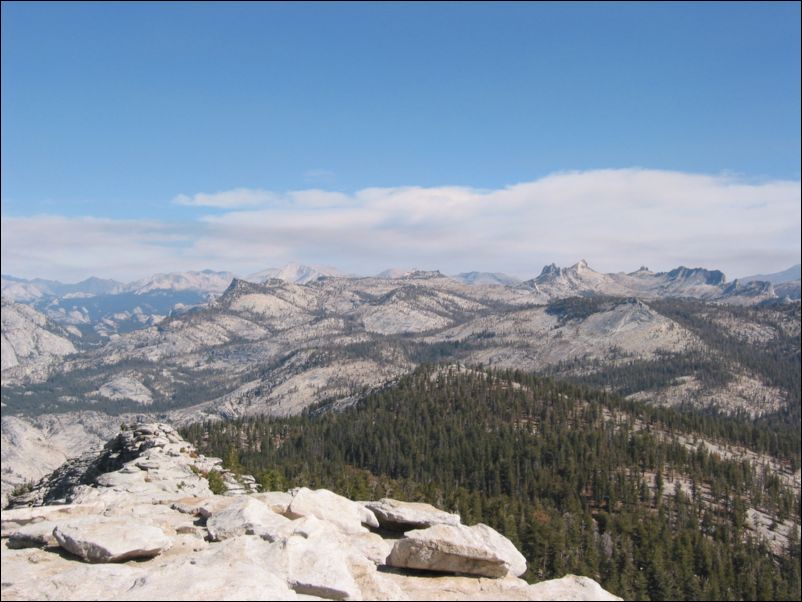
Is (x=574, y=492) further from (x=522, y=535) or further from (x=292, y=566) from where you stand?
(x=292, y=566)

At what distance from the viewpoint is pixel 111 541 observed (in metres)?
24.4

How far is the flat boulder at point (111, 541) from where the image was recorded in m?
24.0

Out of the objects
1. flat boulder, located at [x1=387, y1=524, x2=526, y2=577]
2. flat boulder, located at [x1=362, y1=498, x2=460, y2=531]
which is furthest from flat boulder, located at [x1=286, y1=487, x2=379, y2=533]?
flat boulder, located at [x1=387, y1=524, x2=526, y2=577]

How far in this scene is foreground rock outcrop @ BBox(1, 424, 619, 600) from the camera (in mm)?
19344

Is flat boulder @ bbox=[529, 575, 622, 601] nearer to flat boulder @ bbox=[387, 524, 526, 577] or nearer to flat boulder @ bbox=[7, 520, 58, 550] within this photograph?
flat boulder @ bbox=[387, 524, 526, 577]

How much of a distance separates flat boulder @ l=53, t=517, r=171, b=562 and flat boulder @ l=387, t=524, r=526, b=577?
10.7m

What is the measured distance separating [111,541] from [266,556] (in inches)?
303

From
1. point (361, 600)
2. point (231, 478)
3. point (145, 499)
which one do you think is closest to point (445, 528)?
point (361, 600)

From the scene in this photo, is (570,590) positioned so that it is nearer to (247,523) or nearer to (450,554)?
(450,554)

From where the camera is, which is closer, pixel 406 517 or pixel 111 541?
pixel 111 541

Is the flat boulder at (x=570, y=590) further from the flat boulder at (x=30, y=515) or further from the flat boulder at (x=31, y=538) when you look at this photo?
the flat boulder at (x=30, y=515)

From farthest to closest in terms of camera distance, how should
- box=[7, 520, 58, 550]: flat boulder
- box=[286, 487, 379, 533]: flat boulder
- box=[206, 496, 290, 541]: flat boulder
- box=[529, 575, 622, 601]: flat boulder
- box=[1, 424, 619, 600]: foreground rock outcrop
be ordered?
box=[286, 487, 379, 533]: flat boulder
box=[206, 496, 290, 541]: flat boulder
box=[7, 520, 58, 550]: flat boulder
box=[529, 575, 622, 601]: flat boulder
box=[1, 424, 619, 600]: foreground rock outcrop

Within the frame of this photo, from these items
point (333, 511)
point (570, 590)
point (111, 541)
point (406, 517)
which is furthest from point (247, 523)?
point (570, 590)

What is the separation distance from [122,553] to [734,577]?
161m
